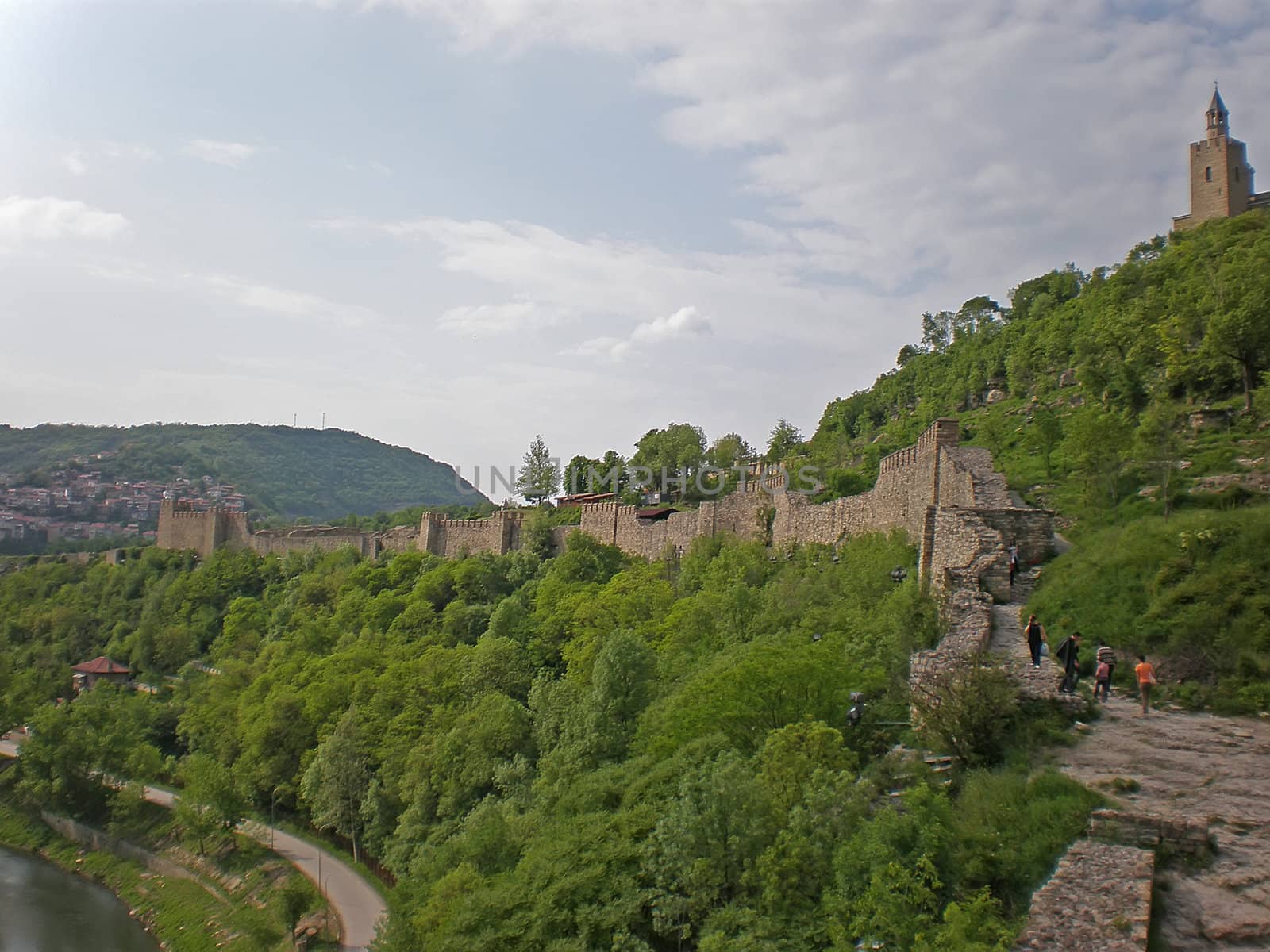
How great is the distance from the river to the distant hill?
91.5 m

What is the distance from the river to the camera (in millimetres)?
26531

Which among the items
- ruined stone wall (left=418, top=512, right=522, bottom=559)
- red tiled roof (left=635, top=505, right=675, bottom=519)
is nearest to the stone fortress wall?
A: ruined stone wall (left=418, top=512, right=522, bottom=559)

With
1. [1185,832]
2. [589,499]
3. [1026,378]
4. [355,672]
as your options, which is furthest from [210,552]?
[1185,832]

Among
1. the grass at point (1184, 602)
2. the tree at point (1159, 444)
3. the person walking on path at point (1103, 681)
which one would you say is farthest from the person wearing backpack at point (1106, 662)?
the tree at point (1159, 444)

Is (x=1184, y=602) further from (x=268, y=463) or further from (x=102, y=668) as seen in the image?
(x=268, y=463)

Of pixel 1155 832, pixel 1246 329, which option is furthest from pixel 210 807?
pixel 1246 329

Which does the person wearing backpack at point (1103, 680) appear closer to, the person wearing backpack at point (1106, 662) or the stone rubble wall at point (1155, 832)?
the person wearing backpack at point (1106, 662)

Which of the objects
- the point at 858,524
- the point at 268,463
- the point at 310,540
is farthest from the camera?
the point at 268,463

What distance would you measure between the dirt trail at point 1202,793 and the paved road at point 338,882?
16.3 m

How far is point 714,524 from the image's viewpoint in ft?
112

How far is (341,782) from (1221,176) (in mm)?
44389

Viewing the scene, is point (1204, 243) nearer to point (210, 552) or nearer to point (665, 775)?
point (665, 775)

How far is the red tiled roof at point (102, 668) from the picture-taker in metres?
48.4

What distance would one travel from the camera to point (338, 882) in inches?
1001
